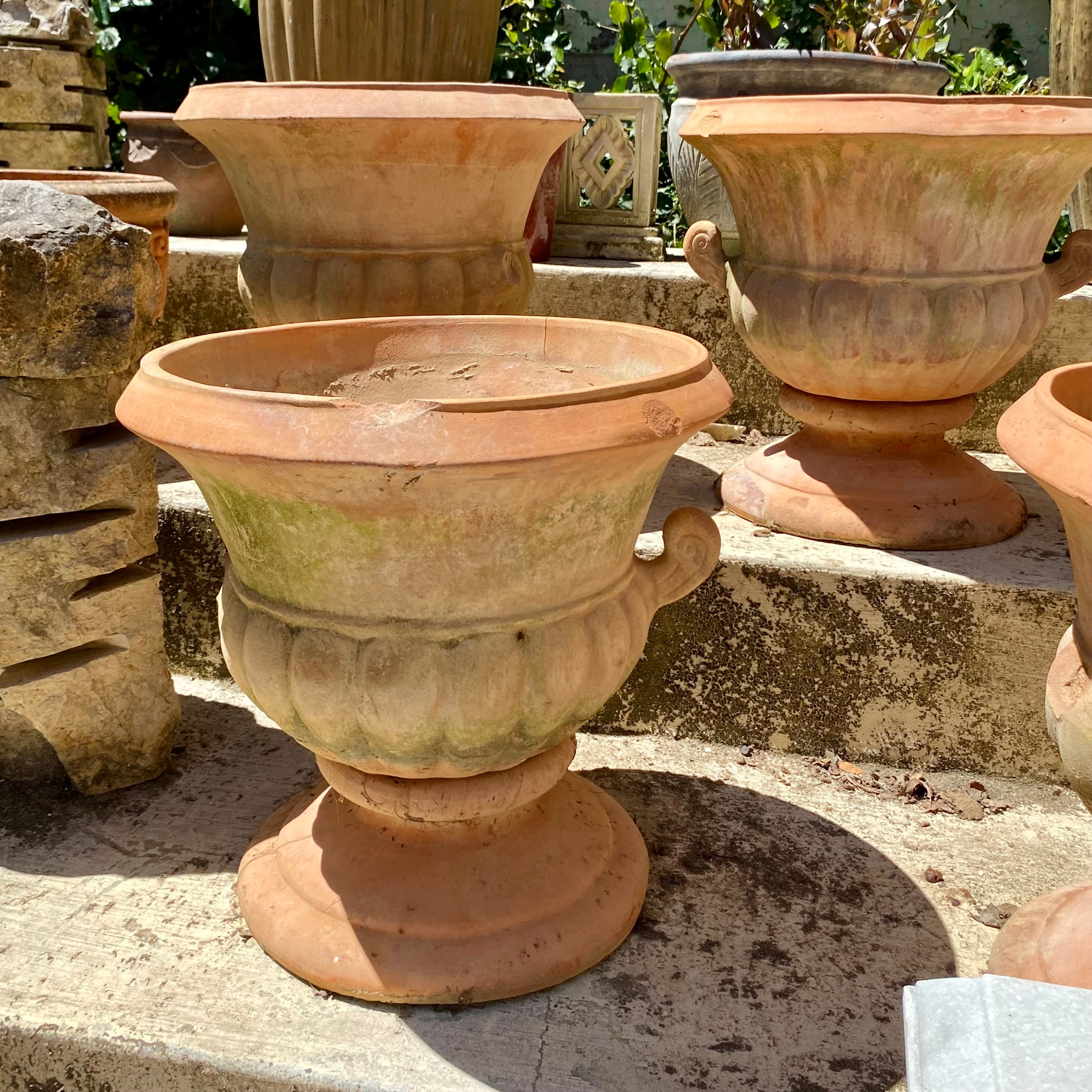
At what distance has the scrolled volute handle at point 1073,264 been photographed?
8.16ft

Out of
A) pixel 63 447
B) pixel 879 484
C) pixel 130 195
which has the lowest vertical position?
pixel 879 484

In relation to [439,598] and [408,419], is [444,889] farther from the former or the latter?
[408,419]

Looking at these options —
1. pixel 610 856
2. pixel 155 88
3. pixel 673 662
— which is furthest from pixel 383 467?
pixel 155 88

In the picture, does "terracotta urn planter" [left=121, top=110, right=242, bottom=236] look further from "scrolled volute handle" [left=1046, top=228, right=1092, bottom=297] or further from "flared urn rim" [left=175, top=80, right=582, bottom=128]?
"scrolled volute handle" [left=1046, top=228, right=1092, bottom=297]

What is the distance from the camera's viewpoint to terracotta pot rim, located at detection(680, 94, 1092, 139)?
2.09m

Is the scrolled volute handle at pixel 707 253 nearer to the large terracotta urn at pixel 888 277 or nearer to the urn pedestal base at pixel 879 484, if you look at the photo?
the large terracotta urn at pixel 888 277

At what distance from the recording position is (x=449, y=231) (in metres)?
2.46

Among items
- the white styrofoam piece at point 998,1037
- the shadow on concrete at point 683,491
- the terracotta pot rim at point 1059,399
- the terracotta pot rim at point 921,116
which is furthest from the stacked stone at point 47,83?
the white styrofoam piece at point 998,1037

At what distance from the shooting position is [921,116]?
2.11m

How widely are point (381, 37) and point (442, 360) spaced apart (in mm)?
1439

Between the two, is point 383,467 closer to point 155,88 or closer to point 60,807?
point 60,807

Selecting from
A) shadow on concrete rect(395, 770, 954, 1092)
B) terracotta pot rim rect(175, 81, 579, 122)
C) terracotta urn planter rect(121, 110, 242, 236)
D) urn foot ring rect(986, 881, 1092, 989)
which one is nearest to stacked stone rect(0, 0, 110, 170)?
terracotta urn planter rect(121, 110, 242, 236)

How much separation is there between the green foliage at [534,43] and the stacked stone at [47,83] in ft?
6.14

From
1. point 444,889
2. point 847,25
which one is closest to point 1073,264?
point 444,889
